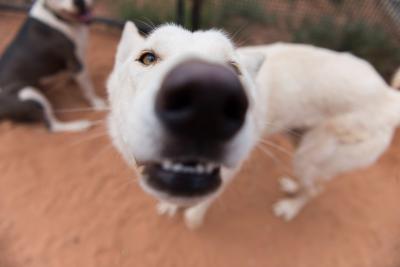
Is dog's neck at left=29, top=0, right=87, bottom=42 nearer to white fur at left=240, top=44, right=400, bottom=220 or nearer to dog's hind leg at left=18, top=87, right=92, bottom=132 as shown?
dog's hind leg at left=18, top=87, right=92, bottom=132

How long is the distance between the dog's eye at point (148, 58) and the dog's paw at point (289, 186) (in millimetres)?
2766

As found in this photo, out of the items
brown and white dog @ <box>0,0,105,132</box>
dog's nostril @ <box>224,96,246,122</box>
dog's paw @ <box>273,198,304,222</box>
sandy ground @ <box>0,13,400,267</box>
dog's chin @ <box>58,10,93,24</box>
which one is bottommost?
sandy ground @ <box>0,13,400,267</box>

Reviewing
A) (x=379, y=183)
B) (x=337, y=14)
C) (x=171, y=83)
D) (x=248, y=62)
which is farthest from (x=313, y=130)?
(x=337, y=14)

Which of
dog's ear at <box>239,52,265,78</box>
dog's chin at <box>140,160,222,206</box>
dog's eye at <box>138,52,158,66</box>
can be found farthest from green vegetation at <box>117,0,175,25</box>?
dog's chin at <box>140,160,222,206</box>

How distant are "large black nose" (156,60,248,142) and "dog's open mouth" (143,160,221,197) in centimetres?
29

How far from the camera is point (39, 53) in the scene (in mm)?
3814

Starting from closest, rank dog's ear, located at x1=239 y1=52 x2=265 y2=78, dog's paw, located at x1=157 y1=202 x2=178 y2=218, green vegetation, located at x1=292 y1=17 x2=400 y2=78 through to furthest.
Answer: dog's ear, located at x1=239 y1=52 x2=265 y2=78, dog's paw, located at x1=157 y1=202 x2=178 y2=218, green vegetation, located at x1=292 y1=17 x2=400 y2=78

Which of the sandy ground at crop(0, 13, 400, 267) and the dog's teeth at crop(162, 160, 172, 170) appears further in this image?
the sandy ground at crop(0, 13, 400, 267)

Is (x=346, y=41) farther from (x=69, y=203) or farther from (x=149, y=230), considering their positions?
(x=69, y=203)

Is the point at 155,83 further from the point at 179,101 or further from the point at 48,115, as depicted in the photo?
the point at 48,115

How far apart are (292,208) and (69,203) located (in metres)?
2.68

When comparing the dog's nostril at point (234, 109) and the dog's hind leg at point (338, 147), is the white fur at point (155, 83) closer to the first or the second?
the dog's nostril at point (234, 109)

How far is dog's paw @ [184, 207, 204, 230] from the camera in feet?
10.0

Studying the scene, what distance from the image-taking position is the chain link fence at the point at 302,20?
196 inches
